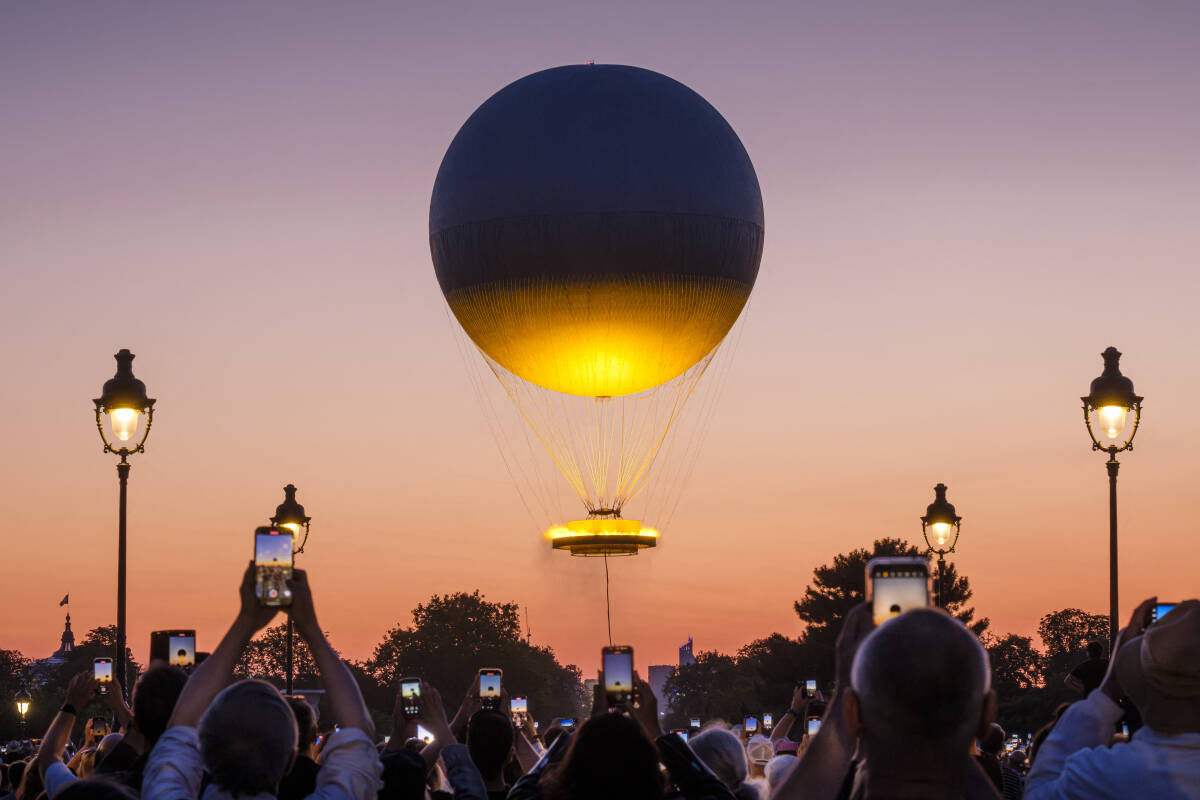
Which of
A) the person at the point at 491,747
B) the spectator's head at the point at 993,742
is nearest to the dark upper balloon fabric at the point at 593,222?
the spectator's head at the point at 993,742

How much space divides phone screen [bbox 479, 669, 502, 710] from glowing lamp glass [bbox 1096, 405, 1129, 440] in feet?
35.4

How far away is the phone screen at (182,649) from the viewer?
9.60m

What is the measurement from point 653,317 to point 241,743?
3438cm

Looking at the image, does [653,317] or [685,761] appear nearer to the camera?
[685,761]

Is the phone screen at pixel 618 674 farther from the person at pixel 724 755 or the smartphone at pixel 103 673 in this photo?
the smartphone at pixel 103 673

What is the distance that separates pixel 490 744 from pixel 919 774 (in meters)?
5.84

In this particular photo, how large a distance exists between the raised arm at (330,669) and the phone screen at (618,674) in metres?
2.39

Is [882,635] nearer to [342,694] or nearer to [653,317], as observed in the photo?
[342,694]

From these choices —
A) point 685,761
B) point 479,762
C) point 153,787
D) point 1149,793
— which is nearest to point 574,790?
point 685,761

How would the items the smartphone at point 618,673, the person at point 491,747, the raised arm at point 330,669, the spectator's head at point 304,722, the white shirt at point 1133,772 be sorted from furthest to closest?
the person at point 491,747, the smartphone at point 618,673, the spectator's head at point 304,722, the raised arm at point 330,669, the white shirt at point 1133,772

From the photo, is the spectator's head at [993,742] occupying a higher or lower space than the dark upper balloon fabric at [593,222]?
lower

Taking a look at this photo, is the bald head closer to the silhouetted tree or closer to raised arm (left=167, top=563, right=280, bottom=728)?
raised arm (left=167, top=563, right=280, bottom=728)

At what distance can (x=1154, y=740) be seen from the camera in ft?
19.9

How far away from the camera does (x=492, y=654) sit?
189m
